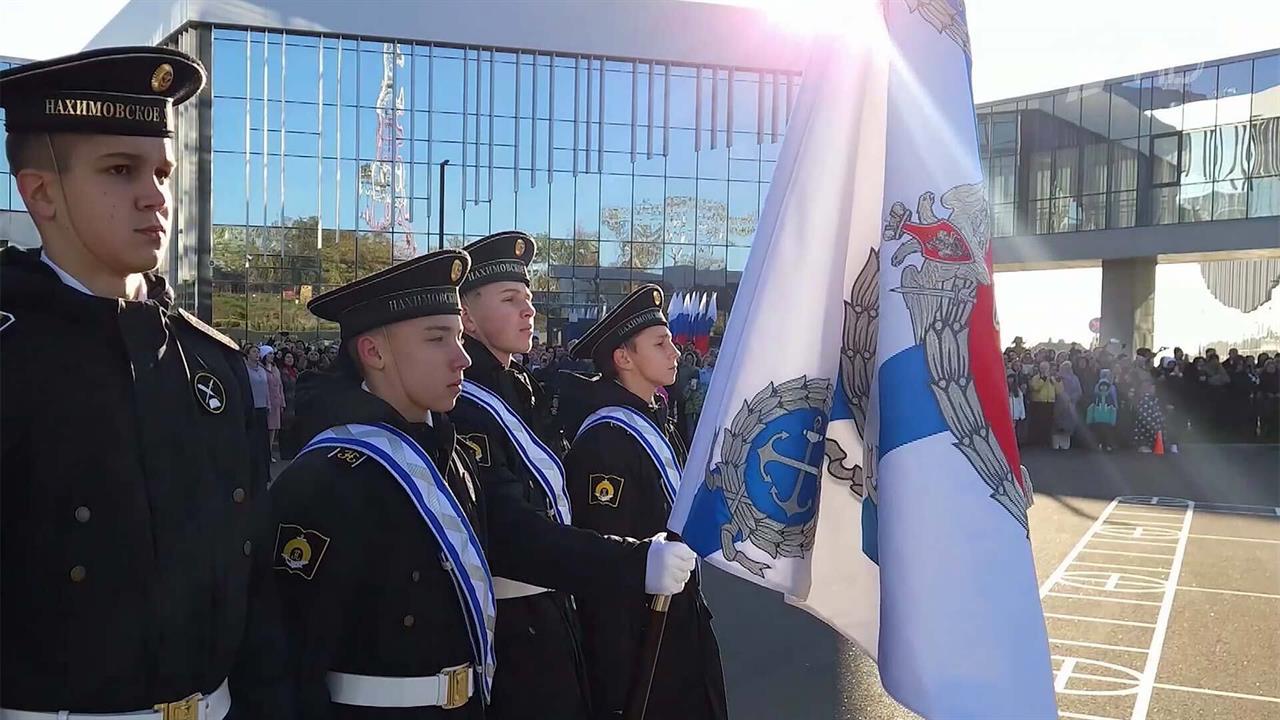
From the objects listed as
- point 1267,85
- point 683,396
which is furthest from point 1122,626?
point 1267,85

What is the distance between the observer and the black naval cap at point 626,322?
4.68 m

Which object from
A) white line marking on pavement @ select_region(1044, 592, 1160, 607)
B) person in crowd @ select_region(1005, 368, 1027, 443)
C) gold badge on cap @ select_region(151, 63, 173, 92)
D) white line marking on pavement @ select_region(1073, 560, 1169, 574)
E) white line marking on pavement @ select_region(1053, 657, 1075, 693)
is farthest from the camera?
person in crowd @ select_region(1005, 368, 1027, 443)

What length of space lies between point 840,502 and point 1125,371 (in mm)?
19916

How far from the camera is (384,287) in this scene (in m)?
2.93

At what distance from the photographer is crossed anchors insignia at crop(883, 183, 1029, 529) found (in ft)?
8.28

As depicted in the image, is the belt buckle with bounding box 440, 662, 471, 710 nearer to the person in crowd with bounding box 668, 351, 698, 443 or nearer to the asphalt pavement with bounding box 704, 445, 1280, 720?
the asphalt pavement with bounding box 704, 445, 1280, 720

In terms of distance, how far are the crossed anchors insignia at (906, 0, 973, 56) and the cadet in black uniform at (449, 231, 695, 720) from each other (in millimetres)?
1488

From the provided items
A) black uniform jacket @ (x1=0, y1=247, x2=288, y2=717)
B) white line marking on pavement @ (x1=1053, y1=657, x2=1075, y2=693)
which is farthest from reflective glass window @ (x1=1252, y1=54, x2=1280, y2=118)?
black uniform jacket @ (x1=0, y1=247, x2=288, y2=717)

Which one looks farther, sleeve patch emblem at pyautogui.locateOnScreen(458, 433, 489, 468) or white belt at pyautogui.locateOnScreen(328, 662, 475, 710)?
sleeve patch emblem at pyautogui.locateOnScreen(458, 433, 489, 468)

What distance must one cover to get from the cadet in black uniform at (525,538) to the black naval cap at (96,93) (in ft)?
5.06

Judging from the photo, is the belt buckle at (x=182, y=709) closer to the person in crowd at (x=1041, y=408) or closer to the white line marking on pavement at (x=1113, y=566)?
the white line marking on pavement at (x=1113, y=566)

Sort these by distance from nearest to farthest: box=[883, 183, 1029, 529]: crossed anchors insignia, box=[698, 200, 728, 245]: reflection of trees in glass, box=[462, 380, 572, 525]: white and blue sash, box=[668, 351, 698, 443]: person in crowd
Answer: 1. box=[883, 183, 1029, 529]: crossed anchors insignia
2. box=[462, 380, 572, 525]: white and blue sash
3. box=[668, 351, 698, 443]: person in crowd
4. box=[698, 200, 728, 245]: reflection of trees in glass

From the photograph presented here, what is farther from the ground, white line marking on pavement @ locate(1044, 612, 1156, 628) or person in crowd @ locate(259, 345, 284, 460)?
person in crowd @ locate(259, 345, 284, 460)

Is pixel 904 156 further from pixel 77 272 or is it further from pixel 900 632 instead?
pixel 77 272
